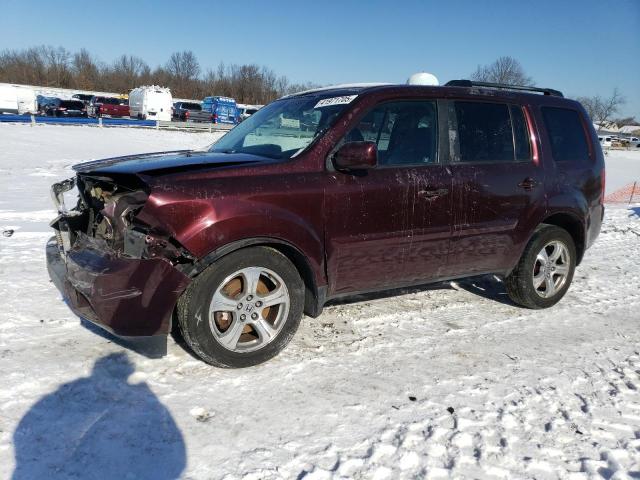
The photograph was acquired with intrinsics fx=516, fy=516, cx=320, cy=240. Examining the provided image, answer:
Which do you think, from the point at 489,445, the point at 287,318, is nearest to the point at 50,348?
the point at 287,318

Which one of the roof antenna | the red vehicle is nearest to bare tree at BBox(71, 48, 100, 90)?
the red vehicle

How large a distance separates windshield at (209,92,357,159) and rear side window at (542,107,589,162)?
7.06ft

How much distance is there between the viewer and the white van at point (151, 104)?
42.5m

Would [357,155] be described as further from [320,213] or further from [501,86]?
[501,86]

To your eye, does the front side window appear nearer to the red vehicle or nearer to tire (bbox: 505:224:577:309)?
tire (bbox: 505:224:577:309)

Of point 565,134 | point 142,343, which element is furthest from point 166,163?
point 565,134

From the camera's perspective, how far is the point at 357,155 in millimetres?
3455

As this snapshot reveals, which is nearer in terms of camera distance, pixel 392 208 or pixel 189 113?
pixel 392 208

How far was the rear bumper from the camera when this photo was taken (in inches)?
118

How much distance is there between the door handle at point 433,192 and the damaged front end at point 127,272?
1.83 metres

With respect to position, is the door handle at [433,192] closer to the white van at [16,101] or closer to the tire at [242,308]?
the tire at [242,308]

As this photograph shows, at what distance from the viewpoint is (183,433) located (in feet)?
8.96

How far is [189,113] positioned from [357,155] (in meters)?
42.9

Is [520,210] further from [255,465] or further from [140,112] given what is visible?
[140,112]
